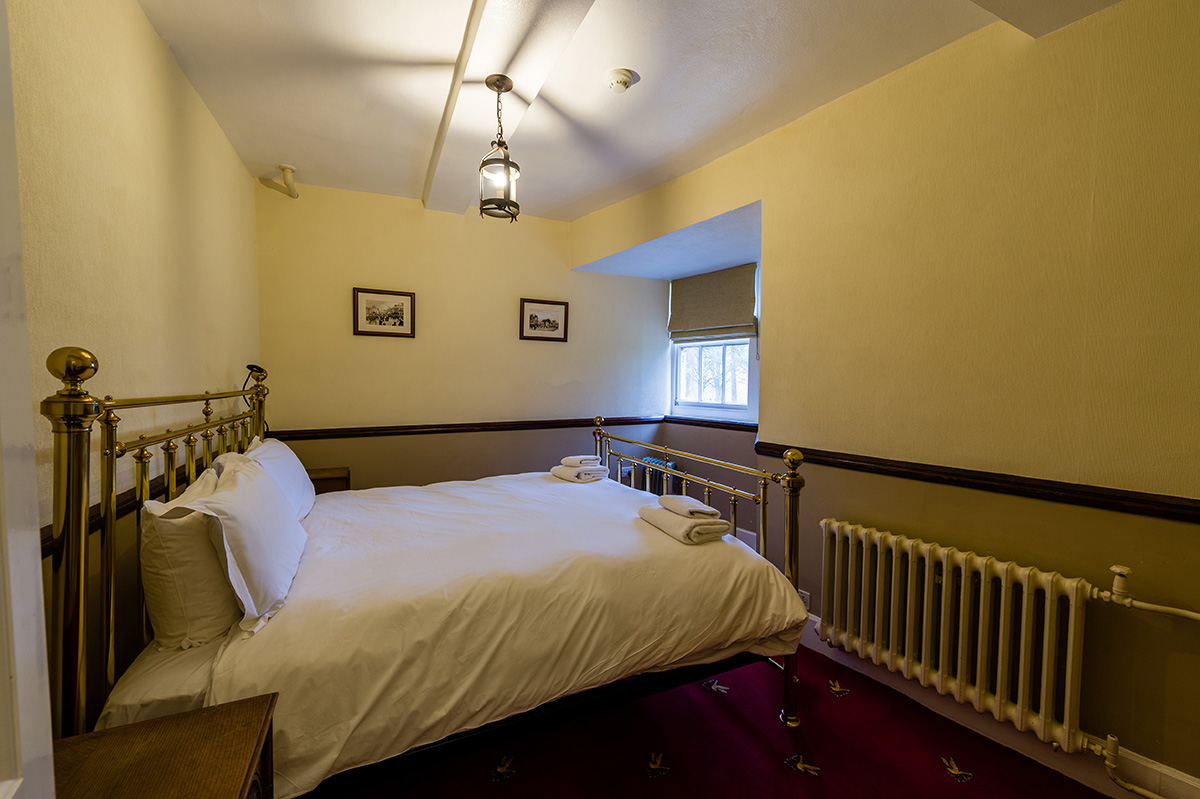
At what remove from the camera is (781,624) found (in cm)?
182

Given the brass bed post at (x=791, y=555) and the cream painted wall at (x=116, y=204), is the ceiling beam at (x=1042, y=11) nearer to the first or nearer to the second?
the brass bed post at (x=791, y=555)

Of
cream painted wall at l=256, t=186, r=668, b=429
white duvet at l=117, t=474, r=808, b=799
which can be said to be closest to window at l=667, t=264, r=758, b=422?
cream painted wall at l=256, t=186, r=668, b=429

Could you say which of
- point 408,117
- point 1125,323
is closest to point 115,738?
point 408,117

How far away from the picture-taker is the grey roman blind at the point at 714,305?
163 inches

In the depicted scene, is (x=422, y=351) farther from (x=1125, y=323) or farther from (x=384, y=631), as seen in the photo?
(x=1125, y=323)

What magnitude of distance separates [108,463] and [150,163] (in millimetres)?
1299

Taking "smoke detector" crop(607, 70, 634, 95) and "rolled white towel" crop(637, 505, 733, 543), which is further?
"smoke detector" crop(607, 70, 634, 95)

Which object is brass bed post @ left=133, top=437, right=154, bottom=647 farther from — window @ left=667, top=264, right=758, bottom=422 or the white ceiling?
window @ left=667, top=264, right=758, bottom=422

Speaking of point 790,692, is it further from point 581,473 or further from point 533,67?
point 533,67

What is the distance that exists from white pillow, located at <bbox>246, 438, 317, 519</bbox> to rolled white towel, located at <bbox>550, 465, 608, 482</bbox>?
1316 mm

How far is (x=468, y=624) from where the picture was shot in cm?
147

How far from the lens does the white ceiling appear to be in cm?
183

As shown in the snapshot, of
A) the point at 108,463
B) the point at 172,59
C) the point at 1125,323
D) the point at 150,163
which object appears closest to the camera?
the point at 108,463

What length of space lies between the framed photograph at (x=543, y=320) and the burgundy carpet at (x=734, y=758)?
295cm
